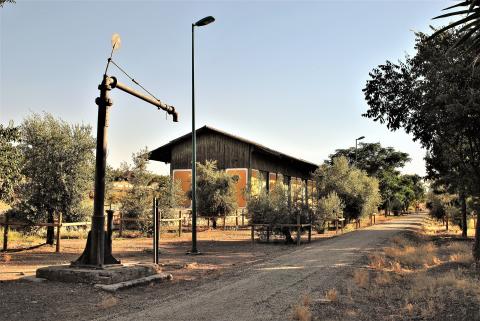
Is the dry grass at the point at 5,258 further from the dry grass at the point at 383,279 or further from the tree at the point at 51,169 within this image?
the dry grass at the point at 383,279

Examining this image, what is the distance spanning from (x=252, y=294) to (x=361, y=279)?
128 inches

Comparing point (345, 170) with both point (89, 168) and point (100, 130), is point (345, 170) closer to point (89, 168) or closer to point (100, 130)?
point (89, 168)

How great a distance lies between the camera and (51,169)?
18734mm

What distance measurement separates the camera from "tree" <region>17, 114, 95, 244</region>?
61.4 feet

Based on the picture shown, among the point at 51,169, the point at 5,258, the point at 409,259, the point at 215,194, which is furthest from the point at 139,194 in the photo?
the point at 409,259

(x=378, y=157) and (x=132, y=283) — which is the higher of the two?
(x=378, y=157)

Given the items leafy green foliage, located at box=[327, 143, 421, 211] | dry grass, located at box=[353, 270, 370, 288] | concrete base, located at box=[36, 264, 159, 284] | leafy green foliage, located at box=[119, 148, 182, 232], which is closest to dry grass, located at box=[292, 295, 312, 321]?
dry grass, located at box=[353, 270, 370, 288]

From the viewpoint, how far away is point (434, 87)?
1484cm

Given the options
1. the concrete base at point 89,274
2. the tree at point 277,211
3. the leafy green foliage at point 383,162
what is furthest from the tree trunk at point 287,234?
the leafy green foliage at point 383,162

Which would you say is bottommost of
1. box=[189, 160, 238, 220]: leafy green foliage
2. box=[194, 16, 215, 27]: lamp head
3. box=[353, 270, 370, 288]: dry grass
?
box=[353, 270, 370, 288]: dry grass

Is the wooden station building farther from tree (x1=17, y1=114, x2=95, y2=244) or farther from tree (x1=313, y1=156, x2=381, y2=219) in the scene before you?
tree (x1=17, y1=114, x2=95, y2=244)

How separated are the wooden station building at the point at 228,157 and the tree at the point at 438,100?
75.8 ft

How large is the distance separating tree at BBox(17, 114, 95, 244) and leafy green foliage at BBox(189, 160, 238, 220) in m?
16.0

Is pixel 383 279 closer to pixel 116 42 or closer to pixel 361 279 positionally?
pixel 361 279
